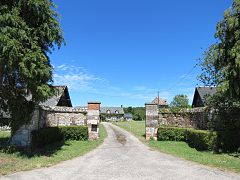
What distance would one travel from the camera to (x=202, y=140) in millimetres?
15578

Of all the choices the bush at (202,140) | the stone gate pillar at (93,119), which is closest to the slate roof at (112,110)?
the stone gate pillar at (93,119)

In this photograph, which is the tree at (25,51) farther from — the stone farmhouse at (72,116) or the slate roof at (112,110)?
the slate roof at (112,110)

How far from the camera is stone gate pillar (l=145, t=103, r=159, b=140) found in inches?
833

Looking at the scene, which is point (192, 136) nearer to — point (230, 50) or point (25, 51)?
point (230, 50)

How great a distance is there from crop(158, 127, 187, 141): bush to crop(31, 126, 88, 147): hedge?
18.2 feet

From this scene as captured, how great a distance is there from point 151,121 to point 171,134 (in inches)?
75.8

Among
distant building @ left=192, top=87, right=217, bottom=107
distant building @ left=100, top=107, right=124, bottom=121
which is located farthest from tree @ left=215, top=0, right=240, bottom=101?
distant building @ left=100, top=107, right=124, bottom=121

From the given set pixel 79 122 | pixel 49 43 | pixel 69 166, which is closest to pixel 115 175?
pixel 69 166

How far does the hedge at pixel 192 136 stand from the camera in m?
15.0

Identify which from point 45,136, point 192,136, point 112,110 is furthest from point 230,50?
point 112,110

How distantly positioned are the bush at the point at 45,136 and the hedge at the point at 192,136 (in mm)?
7454

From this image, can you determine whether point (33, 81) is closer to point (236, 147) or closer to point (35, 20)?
point (35, 20)

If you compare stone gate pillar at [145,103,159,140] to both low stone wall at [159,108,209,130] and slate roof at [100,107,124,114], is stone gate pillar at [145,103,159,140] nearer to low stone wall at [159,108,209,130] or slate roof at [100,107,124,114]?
low stone wall at [159,108,209,130]

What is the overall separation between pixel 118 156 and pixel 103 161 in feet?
5.02
